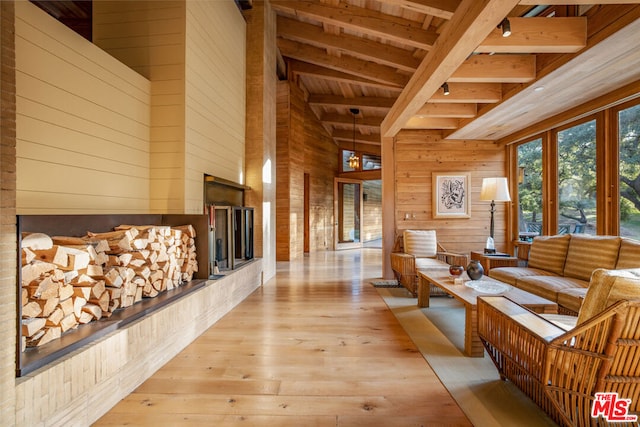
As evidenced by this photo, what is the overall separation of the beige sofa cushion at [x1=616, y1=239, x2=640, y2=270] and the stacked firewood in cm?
416

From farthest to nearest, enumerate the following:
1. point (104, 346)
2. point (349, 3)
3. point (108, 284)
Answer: point (349, 3), point (108, 284), point (104, 346)

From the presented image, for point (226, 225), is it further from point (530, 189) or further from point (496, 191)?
point (530, 189)

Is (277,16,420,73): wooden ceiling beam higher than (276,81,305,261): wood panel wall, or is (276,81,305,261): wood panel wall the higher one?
(277,16,420,73): wooden ceiling beam

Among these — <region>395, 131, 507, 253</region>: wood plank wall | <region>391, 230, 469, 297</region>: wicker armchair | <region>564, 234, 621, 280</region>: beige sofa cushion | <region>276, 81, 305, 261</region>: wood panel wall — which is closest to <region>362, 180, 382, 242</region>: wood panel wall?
<region>276, 81, 305, 261</region>: wood panel wall

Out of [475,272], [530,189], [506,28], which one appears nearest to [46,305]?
[475,272]

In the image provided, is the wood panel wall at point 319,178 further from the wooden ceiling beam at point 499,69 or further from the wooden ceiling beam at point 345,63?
the wooden ceiling beam at point 499,69

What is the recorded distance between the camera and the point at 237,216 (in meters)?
4.61

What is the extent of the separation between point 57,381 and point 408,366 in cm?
212

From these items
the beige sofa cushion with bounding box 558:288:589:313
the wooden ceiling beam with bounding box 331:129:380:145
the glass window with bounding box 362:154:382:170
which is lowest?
the beige sofa cushion with bounding box 558:288:589:313

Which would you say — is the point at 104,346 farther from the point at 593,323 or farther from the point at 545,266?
the point at 545,266

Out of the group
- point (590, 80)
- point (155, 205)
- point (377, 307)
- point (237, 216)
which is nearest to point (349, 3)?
point (590, 80)

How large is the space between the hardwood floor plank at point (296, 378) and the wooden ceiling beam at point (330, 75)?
4.44 metres

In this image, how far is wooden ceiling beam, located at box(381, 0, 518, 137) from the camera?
83.6 inches

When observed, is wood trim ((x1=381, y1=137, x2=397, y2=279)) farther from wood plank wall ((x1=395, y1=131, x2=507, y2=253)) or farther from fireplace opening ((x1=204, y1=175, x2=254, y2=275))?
fireplace opening ((x1=204, y1=175, x2=254, y2=275))
